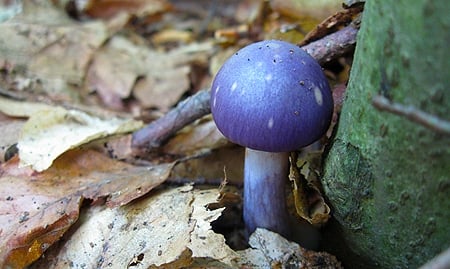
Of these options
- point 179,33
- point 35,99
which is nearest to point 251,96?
point 35,99

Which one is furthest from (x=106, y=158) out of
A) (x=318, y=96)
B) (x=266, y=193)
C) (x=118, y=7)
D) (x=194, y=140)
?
(x=118, y=7)

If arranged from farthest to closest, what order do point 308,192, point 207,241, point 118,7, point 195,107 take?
point 118,7, point 195,107, point 308,192, point 207,241

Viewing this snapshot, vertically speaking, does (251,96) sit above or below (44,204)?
above

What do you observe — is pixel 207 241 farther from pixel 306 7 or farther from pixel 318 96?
pixel 306 7

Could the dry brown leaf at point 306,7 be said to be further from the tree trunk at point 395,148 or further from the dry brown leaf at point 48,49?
the tree trunk at point 395,148

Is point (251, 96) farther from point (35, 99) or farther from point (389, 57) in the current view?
point (35, 99)

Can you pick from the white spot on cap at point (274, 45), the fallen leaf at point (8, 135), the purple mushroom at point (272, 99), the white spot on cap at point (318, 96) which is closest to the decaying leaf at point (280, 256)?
the purple mushroom at point (272, 99)
